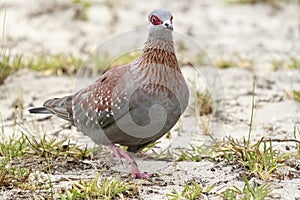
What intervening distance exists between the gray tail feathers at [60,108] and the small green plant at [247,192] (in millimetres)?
1505

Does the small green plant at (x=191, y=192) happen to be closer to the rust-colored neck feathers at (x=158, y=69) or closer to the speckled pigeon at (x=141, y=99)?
the speckled pigeon at (x=141, y=99)

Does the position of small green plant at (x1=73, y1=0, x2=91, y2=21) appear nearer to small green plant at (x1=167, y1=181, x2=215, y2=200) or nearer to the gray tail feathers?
the gray tail feathers

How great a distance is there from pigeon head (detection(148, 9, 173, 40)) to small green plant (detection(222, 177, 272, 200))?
3.67 ft

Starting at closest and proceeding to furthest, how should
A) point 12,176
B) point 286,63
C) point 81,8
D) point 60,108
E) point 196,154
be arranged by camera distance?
point 12,176 < point 196,154 < point 60,108 < point 286,63 < point 81,8

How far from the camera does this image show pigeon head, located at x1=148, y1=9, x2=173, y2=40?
3.96 m

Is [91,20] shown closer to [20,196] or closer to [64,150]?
[64,150]

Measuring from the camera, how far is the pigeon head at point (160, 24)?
13.0 ft

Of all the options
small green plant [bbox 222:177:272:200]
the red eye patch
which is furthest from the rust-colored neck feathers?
small green plant [bbox 222:177:272:200]

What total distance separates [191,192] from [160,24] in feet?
3.72

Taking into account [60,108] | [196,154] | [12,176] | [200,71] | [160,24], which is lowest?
[12,176]

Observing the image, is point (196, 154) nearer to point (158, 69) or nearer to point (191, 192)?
point (158, 69)

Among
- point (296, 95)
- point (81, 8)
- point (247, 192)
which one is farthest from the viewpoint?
point (81, 8)

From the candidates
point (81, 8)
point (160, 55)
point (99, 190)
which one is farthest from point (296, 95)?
point (81, 8)

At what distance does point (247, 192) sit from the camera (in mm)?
3451
